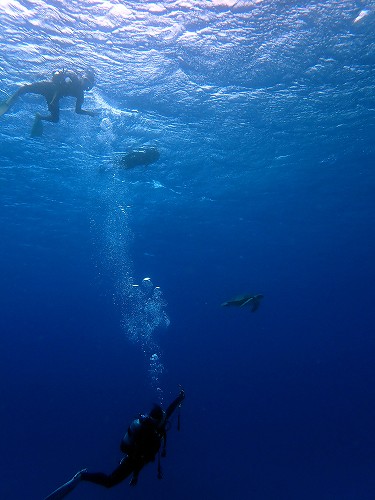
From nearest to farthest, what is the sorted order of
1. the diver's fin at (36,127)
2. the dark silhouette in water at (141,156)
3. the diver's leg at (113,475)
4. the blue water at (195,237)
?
the diver's leg at (113,475) < the diver's fin at (36,127) < the blue water at (195,237) < the dark silhouette in water at (141,156)

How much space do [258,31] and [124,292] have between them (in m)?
51.3

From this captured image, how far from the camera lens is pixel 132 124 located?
16547mm

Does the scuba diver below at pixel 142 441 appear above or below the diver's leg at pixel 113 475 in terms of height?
above

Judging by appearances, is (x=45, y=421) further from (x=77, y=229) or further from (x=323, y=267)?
(x=323, y=267)

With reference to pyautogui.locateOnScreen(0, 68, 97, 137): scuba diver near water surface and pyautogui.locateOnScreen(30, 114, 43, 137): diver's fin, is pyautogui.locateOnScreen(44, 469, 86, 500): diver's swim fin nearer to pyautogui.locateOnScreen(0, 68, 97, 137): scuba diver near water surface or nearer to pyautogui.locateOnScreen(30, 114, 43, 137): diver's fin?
pyautogui.locateOnScreen(0, 68, 97, 137): scuba diver near water surface

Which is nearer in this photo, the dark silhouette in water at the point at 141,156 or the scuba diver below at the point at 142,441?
the scuba diver below at the point at 142,441

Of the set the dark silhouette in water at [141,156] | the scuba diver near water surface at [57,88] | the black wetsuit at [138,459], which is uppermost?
the dark silhouette in water at [141,156]

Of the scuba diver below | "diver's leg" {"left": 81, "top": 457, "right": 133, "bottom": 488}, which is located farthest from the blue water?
"diver's leg" {"left": 81, "top": 457, "right": 133, "bottom": 488}

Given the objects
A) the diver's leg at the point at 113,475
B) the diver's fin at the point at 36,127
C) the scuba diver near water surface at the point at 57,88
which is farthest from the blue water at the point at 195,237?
the diver's leg at the point at 113,475

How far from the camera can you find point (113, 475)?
6207 mm

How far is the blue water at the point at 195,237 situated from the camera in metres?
11.7

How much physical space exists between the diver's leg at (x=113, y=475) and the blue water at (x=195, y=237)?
11279 mm

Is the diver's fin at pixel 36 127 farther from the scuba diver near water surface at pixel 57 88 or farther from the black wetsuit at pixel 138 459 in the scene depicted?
the black wetsuit at pixel 138 459

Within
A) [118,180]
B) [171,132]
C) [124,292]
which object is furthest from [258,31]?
[124,292]
